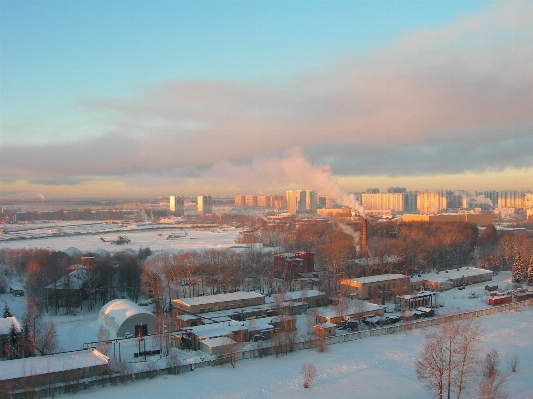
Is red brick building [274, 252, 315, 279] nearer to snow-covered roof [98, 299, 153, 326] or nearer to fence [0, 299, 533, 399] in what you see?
fence [0, 299, 533, 399]

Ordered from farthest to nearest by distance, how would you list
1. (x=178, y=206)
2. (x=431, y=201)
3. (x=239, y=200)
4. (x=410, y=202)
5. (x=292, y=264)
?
(x=239, y=200) → (x=178, y=206) → (x=410, y=202) → (x=431, y=201) → (x=292, y=264)

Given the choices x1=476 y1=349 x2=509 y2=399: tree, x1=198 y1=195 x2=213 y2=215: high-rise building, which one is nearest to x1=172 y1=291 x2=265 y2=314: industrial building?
x1=476 y1=349 x2=509 y2=399: tree

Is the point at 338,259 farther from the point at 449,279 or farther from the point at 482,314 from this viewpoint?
the point at 482,314

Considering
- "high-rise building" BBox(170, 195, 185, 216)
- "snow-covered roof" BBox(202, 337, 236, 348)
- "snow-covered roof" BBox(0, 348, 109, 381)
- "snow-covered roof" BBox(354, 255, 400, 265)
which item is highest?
"high-rise building" BBox(170, 195, 185, 216)

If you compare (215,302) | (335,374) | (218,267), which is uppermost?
(218,267)

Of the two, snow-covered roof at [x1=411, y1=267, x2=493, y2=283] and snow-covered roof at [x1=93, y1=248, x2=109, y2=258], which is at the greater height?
snow-covered roof at [x1=93, y1=248, x2=109, y2=258]

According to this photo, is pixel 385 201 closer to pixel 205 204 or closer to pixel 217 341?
pixel 205 204

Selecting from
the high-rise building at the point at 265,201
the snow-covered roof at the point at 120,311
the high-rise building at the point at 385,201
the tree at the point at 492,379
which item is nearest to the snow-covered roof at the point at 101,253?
the snow-covered roof at the point at 120,311

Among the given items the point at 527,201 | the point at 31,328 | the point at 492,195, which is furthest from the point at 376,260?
the point at 492,195
